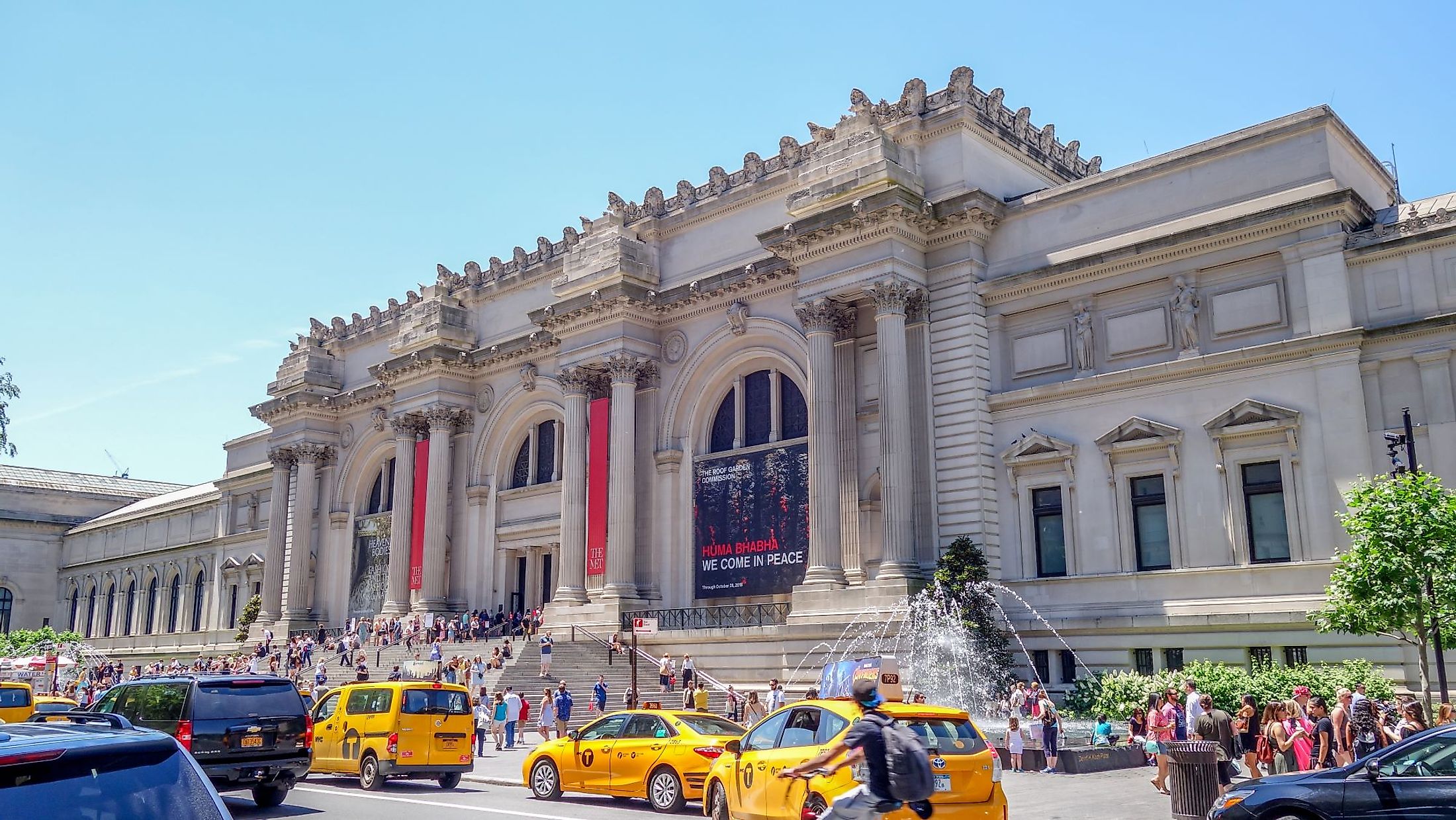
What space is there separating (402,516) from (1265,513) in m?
36.2

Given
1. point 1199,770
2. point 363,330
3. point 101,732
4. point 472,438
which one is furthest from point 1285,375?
point 363,330

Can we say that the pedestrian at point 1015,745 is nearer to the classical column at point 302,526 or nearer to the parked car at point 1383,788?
the parked car at point 1383,788

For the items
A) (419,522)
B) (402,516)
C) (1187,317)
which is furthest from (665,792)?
(402,516)

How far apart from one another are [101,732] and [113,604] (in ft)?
286

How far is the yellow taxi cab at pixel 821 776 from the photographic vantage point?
12359 millimetres

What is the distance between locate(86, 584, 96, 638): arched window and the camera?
8438 centimetres

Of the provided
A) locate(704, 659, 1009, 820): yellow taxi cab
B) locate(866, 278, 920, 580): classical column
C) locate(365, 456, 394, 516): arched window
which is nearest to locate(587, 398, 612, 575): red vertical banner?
locate(866, 278, 920, 580): classical column

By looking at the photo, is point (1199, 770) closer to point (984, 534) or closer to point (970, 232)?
point (984, 534)

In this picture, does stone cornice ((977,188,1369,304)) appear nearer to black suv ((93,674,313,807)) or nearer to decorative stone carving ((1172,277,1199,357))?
decorative stone carving ((1172,277,1199,357))

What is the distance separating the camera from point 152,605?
254 feet

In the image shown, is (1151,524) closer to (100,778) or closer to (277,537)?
(100,778)

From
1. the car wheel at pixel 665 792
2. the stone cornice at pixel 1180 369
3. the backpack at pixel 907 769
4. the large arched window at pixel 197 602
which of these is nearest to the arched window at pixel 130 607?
the large arched window at pixel 197 602

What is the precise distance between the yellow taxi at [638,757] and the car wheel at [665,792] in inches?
0.4

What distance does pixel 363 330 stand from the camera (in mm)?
60031
